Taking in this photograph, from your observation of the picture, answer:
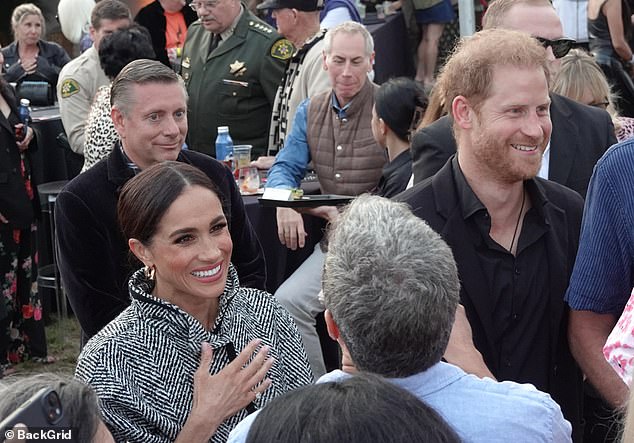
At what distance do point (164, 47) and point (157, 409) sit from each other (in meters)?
7.12

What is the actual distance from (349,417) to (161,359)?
1347 mm

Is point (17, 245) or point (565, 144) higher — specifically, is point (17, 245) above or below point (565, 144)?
below

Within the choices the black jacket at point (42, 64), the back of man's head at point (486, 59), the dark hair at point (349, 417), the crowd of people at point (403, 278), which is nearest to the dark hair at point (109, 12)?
the crowd of people at point (403, 278)

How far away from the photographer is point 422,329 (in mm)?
2061

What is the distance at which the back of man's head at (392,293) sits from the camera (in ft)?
6.75

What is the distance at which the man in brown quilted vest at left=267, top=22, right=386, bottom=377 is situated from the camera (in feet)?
17.3

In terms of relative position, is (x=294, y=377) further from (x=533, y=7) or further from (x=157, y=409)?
(x=533, y=7)

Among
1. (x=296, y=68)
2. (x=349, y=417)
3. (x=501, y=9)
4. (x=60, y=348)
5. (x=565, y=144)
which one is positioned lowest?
(x=60, y=348)

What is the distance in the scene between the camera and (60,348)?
689 centimetres

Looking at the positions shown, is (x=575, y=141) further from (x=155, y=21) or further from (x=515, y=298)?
(x=155, y=21)

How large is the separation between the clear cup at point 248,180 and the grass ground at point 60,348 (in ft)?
5.40

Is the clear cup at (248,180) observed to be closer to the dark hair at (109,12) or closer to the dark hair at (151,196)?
the dark hair at (109,12)

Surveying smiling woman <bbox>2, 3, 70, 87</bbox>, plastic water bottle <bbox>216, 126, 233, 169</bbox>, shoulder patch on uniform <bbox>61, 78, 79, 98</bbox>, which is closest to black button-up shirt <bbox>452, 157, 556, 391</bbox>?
plastic water bottle <bbox>216, 126, 233, 169</bbox>

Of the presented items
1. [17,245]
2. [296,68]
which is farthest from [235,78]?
[17,245]
